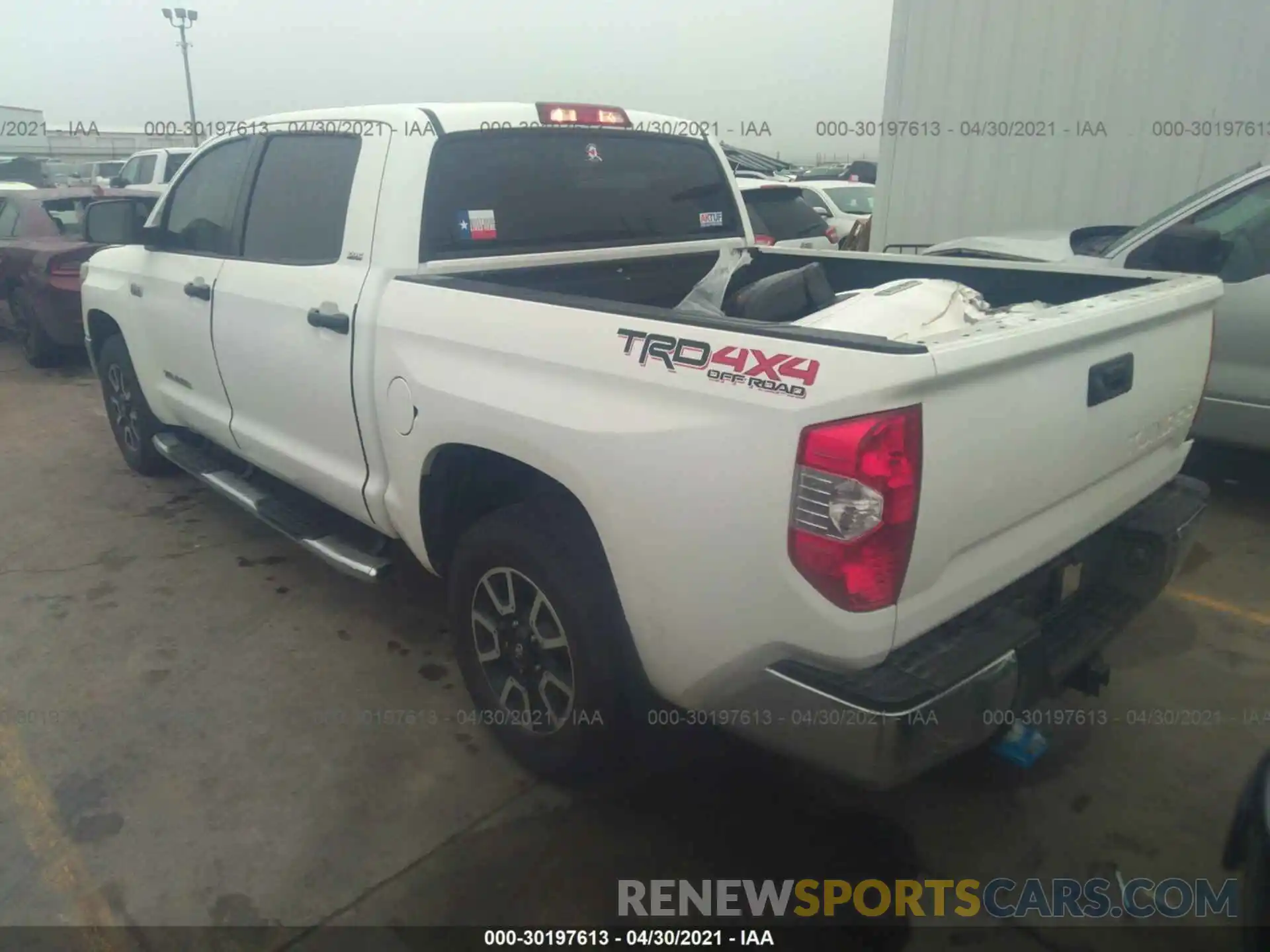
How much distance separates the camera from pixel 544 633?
2.55 meters

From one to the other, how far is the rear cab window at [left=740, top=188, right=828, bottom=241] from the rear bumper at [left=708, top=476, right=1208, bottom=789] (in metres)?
5.36

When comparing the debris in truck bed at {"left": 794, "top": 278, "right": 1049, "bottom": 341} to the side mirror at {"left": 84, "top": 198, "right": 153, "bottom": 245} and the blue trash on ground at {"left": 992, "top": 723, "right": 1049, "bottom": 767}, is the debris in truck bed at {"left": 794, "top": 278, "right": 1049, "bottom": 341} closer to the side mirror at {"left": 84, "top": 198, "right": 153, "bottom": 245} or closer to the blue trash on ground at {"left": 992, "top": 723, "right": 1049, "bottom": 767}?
the blue trash on ground at {"left": 992, "top": 723, "right": 1049, "bottom": 767}

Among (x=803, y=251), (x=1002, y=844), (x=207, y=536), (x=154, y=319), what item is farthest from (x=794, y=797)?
(x=154, y=319)

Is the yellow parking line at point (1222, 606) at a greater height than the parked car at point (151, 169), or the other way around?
the parked car at point (151, 169)

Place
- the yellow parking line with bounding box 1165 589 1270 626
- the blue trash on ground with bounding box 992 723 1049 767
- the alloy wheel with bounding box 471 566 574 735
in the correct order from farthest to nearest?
1. the yellow parking line with bounding box 1165 589 1270 626
2. the blue trash on ground with bounding box 992 723 1049 767
3. the alloy wheel with bounding box 471 566 574 735

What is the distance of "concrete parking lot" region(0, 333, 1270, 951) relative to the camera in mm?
2375

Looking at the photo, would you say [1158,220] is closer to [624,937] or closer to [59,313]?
[624,937]

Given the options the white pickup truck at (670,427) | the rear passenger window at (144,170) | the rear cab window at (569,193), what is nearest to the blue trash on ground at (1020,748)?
the white pickup truck at (670,427)

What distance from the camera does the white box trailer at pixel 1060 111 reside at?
600 cm

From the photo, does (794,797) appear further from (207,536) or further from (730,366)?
(207,536)

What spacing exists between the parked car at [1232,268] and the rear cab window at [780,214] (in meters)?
3.15

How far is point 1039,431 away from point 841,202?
11903 mm

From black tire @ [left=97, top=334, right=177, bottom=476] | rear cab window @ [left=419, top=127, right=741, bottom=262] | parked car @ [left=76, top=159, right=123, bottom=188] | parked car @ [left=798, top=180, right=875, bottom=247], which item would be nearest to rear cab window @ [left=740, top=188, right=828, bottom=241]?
parked car @ [left=798, top=180, right=875, bottom=247]

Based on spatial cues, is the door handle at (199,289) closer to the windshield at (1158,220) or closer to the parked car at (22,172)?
the windshield at (1158,220)
